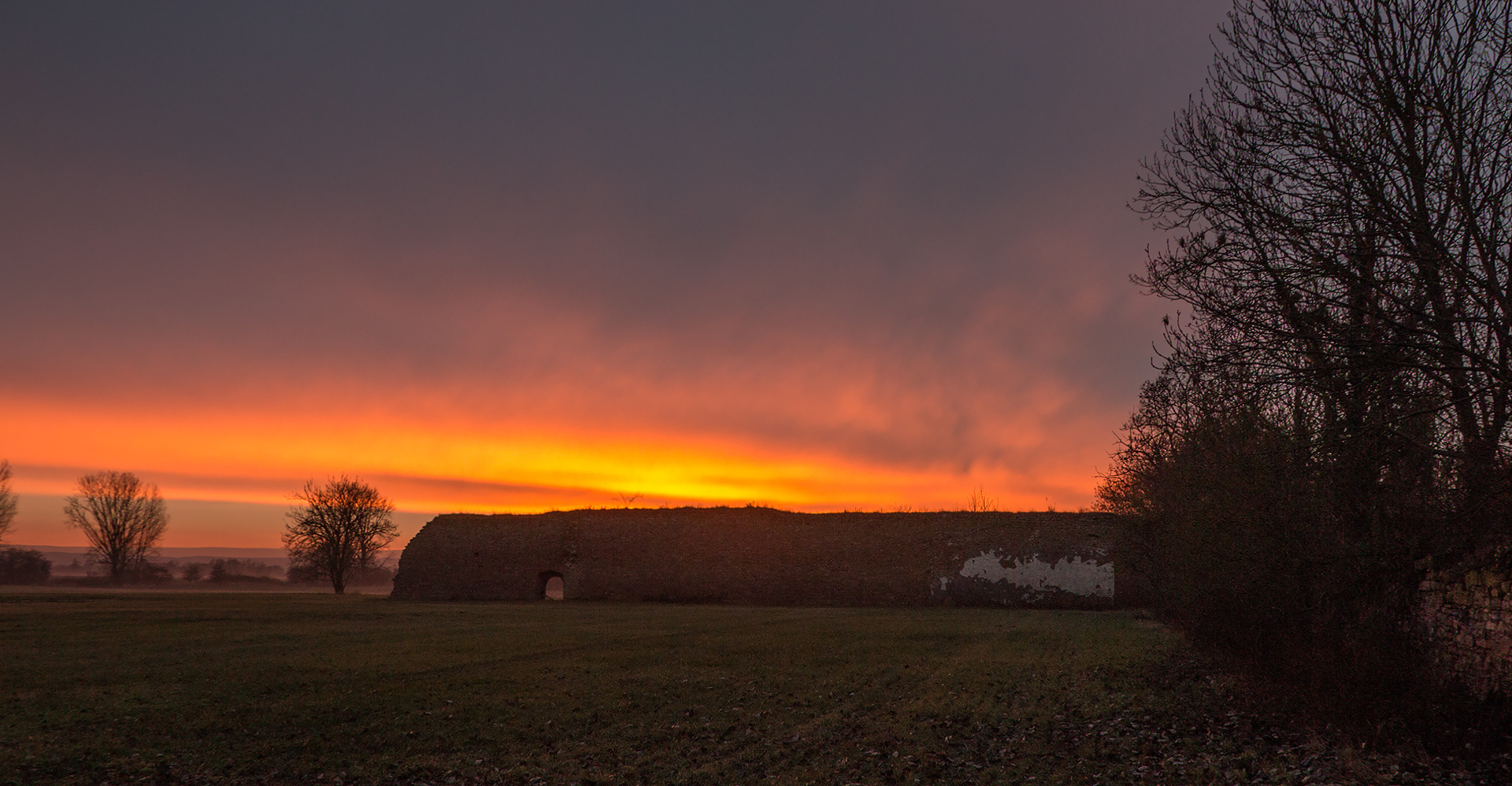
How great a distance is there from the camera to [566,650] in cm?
1686

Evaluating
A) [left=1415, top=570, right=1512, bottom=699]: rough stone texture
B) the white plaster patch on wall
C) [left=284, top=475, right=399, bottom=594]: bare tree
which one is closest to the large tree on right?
[left=1415, top=570, right=1512, bottom=699]: rough stone texture

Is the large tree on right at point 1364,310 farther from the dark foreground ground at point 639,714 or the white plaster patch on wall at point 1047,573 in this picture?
the white plaster patch on wall at point 1047,573

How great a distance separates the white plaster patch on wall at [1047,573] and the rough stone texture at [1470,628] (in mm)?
25281

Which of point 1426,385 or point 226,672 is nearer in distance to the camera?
point 1426,385

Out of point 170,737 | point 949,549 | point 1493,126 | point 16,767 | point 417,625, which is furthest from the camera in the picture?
point 949,549

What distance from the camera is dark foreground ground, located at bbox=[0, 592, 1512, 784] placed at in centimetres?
790

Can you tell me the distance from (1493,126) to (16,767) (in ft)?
50.7

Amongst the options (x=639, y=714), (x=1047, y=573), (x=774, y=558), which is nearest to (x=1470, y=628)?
(x=639, y=714)

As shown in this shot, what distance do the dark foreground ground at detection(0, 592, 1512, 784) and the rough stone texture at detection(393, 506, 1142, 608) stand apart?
13.6m

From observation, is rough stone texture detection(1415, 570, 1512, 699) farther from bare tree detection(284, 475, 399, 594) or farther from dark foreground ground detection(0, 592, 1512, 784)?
bare tree detection(284, 475, 399, 594)

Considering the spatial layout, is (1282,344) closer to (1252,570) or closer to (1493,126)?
(1493,126)

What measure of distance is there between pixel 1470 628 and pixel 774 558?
29.7 m

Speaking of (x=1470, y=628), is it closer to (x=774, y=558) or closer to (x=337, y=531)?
(x=774, y=558)

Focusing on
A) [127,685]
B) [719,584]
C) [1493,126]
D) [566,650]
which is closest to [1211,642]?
[1493,126]
